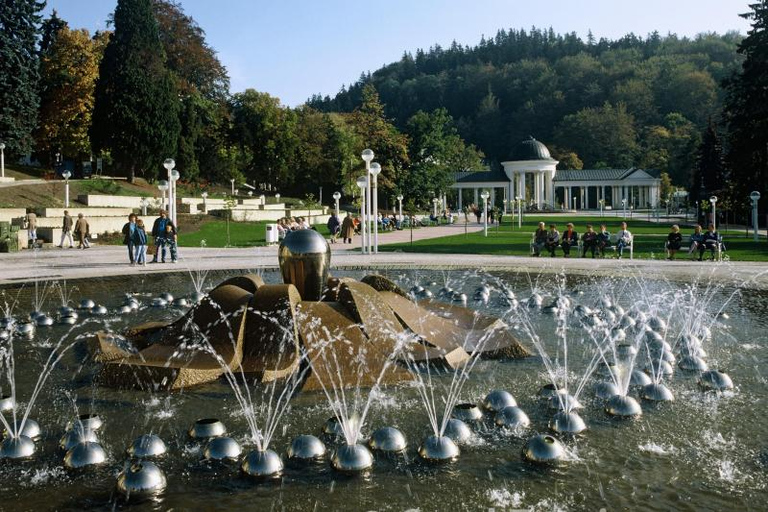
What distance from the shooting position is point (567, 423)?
5.78 metres

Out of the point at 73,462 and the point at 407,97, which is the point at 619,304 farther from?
the point at 407,97

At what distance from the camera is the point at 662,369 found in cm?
782

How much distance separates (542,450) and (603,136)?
409 ft

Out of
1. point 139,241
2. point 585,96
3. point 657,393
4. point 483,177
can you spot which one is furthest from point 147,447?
point 585,96

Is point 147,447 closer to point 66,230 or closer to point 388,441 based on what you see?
point 388,441

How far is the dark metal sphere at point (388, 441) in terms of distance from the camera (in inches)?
210

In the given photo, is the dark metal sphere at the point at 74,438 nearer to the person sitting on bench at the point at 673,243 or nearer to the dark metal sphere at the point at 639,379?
the dark metal sphere at the point at 639,379

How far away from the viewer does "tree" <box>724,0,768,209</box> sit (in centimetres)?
3441

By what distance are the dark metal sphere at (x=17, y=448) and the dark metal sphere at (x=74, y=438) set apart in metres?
0.22

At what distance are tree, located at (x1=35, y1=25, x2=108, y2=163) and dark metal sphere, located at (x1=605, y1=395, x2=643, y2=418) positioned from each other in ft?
181

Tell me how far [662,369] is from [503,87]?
523 feet

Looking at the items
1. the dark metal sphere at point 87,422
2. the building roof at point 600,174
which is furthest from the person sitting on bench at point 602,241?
the building roof at point 600,174

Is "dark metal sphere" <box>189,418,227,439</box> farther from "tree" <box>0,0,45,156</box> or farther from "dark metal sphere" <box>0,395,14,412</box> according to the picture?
"tree" <box>0,0,45,156</box>

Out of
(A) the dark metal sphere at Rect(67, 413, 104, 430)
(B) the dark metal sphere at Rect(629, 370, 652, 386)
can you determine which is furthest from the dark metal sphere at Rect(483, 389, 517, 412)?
(A) the dark metal sphere at Rect(67, 413, 104, 430)
